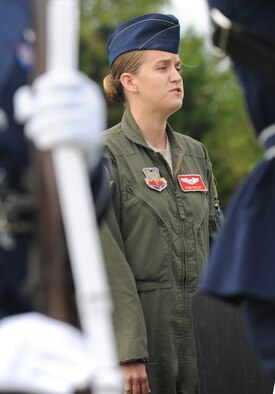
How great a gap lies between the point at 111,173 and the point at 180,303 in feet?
2.15

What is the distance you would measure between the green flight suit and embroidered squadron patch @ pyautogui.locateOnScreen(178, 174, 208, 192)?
26 millimetres

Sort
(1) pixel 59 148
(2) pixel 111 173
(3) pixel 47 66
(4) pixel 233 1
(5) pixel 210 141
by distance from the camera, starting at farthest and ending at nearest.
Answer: (5) pixel 210 141 < (2) pixel 111 173 < (4) pixel 233 1 < (3) pixel 47 66 < (1) pixel 59 148

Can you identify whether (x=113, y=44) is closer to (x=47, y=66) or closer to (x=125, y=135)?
(x=125, y=135)

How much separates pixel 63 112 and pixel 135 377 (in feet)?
8.91

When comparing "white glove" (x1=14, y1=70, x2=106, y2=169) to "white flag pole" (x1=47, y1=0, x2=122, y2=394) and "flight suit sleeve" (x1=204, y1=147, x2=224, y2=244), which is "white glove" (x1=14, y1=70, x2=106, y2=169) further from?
"flight suit sleeve" (x1=204, y1=147, x2=224, y2=244)

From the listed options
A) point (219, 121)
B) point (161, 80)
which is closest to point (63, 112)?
point (161, 80)

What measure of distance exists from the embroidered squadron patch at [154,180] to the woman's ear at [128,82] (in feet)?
1.28

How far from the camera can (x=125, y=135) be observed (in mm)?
5332

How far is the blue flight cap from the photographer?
5250 mm

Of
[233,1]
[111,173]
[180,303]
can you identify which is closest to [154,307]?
[180,303]

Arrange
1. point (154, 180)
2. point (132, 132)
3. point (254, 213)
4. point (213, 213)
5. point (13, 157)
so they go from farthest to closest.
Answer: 1. point (213, 213)
2. point (132, 132)
3. point (154, 180)
4. point (254, 213)
5. point (13, 157)

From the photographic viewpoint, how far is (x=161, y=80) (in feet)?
17.2

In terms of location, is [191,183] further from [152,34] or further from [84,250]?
[84,250]

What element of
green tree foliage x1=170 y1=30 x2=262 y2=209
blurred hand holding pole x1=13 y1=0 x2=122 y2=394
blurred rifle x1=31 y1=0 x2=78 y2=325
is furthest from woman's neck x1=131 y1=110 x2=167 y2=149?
green tree foliage x1=170 y1=30 x2=262 y2=209
